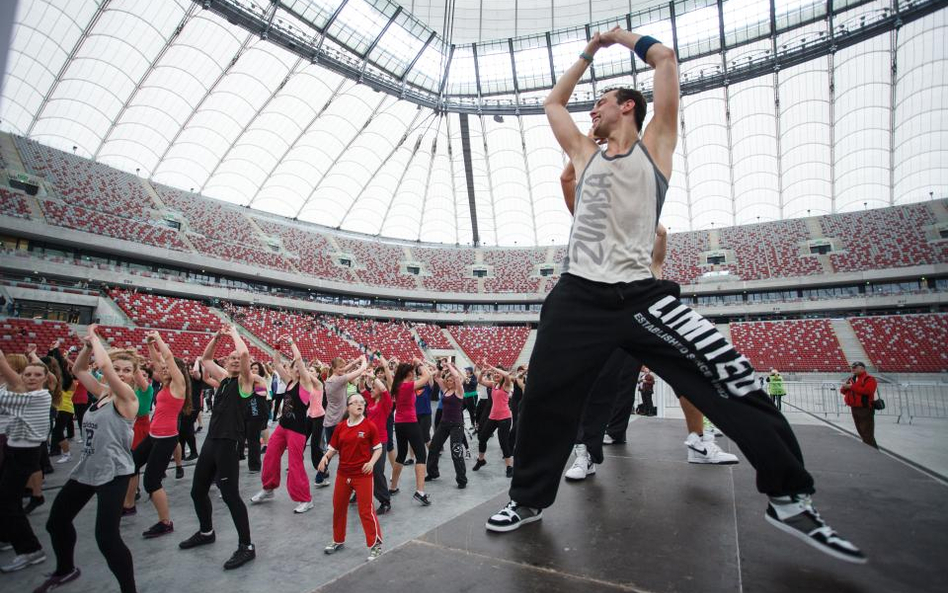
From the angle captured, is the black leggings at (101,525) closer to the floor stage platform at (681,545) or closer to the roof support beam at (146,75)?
the floor stage platform at (681,545)

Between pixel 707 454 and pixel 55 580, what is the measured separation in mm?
5623

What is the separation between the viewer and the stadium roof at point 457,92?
2253cm

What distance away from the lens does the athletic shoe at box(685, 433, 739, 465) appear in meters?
3.58

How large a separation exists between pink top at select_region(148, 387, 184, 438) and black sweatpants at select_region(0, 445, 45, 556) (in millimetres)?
1007

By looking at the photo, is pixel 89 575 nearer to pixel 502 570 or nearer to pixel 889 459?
pixel 502 570

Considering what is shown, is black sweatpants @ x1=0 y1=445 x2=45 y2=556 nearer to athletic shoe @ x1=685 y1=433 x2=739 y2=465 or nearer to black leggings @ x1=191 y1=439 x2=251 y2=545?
black leggings @ x1=191 y1=439 x2=251 y2=545

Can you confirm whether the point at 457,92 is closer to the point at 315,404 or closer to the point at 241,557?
the point at 315,404

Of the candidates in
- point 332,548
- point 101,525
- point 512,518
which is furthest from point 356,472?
point 512,518

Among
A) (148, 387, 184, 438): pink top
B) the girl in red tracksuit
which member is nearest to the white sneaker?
the girl in red tracksuit

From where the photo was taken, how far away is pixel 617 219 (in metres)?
2.24

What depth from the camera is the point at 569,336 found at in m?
2.16

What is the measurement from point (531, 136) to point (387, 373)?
94.0 feet

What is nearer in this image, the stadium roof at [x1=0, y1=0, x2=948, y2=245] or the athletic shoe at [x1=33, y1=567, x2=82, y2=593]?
the athletic shoe at [x1=33, y1=567, x2=82, y2=593]

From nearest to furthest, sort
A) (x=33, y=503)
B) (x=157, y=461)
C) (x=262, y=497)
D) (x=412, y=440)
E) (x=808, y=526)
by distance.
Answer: (x=808, y=526) → (x=157, y=461) → (x=33, y=503) → (x=262, y=497) → (x=412, y=440)
